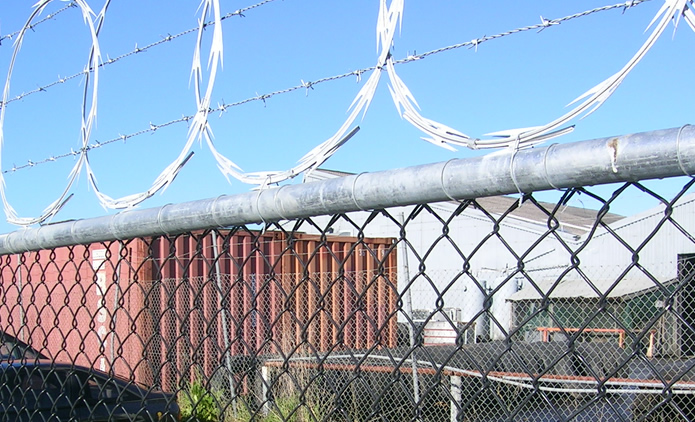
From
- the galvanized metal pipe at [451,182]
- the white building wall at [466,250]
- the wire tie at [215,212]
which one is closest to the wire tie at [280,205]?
the galvanized metal pipe at [451,182]

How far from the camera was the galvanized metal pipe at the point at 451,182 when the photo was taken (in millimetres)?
1213

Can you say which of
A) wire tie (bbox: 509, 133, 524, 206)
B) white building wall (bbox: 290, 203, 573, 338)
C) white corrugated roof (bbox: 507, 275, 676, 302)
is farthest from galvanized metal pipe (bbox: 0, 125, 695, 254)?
white building wall (bbox: 290, 203, 573, 338)

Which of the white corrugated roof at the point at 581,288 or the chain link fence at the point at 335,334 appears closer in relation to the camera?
the chain link fence at the point at 335,334

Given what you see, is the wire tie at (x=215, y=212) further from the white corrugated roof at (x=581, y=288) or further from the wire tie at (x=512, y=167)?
the white corrugated roof at (x=581, y=288)

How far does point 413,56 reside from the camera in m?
1.86

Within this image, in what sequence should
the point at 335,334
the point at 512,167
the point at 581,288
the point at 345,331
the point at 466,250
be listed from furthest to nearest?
1. the point at 466,250
2. the point at 581,288
3. the point at 345,331
4. the point at 335,334
5. the point at 512,167

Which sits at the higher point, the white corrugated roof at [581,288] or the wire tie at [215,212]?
the wire tie at [215,212]

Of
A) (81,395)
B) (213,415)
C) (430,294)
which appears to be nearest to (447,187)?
(81,395)

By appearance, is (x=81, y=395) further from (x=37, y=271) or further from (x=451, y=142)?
(x=37, y=271)

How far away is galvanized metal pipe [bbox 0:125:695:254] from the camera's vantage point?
1.21 metres

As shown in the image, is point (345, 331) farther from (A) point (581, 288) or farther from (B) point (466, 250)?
(B) point (466, 250)

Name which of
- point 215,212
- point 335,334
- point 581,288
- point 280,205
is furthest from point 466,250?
point 280,205

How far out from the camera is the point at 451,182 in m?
1.47

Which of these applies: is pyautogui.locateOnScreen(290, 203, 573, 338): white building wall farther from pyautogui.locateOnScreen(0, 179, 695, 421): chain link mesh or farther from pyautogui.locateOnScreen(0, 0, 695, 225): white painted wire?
pyautogui.locateOnScreen(0, 0, 695, 225): white painted wire
